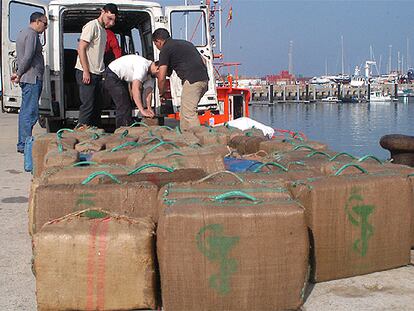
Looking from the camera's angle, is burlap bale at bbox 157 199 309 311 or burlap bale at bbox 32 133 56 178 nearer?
burlap bale at bbox 157 199 309 311

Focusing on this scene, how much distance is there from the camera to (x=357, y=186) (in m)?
3.21

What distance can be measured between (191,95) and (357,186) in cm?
488

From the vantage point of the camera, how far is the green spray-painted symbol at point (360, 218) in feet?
10.5

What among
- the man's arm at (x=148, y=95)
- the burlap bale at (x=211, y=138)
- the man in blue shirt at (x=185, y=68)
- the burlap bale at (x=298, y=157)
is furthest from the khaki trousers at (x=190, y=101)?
the burlap bale at (x=298, y=157)

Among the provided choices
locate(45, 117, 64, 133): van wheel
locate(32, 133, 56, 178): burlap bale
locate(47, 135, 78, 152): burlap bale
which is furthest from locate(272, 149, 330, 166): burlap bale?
locate(45, 117, 64, 133): van wheel

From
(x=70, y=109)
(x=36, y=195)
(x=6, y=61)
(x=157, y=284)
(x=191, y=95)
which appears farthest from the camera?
(x=70, y=109)

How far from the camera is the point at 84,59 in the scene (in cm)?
792

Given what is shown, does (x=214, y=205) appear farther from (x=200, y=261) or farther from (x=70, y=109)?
(x=70, y=109)

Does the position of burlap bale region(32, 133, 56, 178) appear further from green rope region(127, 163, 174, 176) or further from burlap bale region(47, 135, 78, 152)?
green rope region(127, 163, 174, 176)

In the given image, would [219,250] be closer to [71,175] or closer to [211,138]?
[71,175]

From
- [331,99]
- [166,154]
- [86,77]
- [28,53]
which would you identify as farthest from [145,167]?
[331,99]

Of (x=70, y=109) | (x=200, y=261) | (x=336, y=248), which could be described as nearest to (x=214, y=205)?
(x=200, y=261)

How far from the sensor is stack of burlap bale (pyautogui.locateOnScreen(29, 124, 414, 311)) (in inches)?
106

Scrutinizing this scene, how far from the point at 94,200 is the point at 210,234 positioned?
0.74 m
